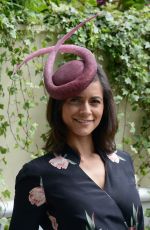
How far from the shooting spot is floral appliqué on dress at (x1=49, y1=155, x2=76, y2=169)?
1697 millimetres

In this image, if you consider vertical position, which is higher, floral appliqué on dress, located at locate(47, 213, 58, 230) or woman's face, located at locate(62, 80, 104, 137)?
woman's face, located at locate(62, 80, 104, 137)

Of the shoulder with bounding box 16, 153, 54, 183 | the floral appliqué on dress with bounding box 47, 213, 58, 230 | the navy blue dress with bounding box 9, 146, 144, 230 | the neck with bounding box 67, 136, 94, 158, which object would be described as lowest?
the floral appliqué on dress with bounding box 47, 213, 58, 230

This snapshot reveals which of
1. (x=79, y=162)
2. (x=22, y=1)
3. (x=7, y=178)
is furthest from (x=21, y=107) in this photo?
(x=79, y=162)

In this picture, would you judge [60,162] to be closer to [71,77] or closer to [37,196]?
[37,196]

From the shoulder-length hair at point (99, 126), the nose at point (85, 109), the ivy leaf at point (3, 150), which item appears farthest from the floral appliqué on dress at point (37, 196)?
the ivy leaf at point (3, 150)

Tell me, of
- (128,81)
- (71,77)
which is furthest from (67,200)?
(128,81)

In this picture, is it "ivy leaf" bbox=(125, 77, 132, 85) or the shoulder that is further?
"ivy leaf" bbox=(125, 77, 132, 85)

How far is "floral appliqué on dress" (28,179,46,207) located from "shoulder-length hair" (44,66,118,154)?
180 mm

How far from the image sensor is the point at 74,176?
1.68 m

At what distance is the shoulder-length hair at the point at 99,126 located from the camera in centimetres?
176

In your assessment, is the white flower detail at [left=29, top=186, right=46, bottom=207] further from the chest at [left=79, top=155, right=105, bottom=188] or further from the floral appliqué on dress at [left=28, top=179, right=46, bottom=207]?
the chest at [left=79, top=155, right=105, bottom=188]

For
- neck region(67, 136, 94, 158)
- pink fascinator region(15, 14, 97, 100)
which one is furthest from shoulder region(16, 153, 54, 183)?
pink fascinator region(15, 14, 97, 100)

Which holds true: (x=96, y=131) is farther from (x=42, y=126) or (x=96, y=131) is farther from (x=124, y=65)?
(x=124, y=65)

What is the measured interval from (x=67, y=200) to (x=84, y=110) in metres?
0.33
